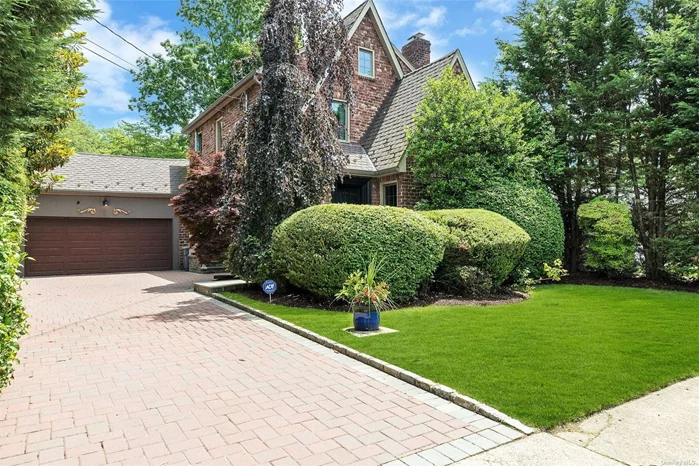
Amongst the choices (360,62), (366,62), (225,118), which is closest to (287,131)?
(360,62)

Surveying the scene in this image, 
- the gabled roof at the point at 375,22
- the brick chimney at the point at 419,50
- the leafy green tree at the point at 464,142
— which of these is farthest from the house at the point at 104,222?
the brick chimney at the point at 419,50

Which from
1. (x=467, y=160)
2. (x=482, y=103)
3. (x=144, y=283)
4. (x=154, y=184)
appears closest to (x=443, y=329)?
(x=467, y=160)

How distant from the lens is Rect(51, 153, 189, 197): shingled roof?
15.8m

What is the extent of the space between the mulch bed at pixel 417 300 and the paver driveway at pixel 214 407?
1.78 meters

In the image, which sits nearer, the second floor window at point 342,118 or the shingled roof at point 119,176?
the second floor window at point 342,118

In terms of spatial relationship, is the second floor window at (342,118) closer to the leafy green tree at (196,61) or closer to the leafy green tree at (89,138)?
the leafy green tree at (196,61)

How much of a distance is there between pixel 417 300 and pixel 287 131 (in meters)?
4.42

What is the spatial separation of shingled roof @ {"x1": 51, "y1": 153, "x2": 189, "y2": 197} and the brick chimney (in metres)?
11.1

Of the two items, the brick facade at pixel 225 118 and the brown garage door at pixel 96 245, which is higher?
the brick facade at pixel 225 118

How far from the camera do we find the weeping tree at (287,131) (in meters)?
8.97

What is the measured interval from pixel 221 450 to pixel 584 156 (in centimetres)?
1219

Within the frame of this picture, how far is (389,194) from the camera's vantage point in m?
12.8

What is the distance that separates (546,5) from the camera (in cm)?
1249

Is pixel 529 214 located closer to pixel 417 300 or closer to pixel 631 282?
pixel 631 282
